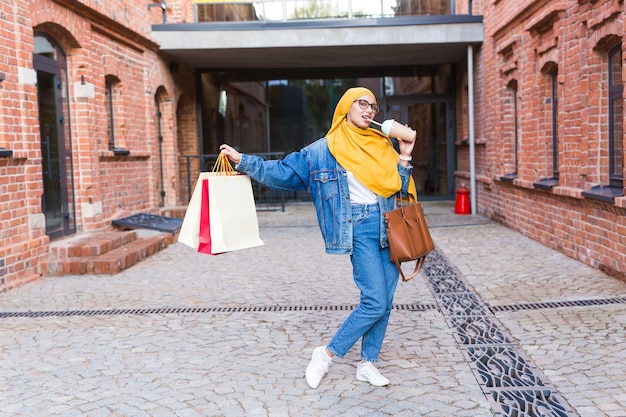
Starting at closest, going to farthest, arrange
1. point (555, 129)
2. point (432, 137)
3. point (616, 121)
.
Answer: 1. point (616, 121)
2. point (555, 129)
3. point (432, 137)

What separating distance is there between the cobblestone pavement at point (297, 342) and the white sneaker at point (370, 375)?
6 centimetres

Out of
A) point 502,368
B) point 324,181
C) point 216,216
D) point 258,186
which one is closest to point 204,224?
A: point 216,216

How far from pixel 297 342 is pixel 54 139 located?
5685mm

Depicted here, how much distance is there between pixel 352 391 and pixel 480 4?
1137 centimetres

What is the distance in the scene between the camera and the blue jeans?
3912 millimetres

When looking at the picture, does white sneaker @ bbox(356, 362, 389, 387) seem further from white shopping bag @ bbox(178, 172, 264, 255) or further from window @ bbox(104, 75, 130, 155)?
window @ bbox(104, 75, 130, 155)

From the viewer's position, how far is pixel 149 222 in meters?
11.4

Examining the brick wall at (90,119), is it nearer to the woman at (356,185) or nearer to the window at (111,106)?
the window at (111,106)

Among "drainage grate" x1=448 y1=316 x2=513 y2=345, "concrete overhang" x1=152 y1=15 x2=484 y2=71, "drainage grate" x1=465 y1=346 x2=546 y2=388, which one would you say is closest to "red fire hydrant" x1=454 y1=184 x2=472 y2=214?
"concrete overhang" x1=152 y1=15 x2=484 y2=71

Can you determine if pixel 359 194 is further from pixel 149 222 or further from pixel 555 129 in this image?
pixel 149 222

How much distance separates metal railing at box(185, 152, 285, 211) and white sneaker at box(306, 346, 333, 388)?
35.6ft

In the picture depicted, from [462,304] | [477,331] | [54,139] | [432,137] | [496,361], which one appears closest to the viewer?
[496,361]

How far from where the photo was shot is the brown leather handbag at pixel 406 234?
389 cm

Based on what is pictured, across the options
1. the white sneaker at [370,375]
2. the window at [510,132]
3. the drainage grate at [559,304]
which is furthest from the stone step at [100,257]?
the window at [510,132]
